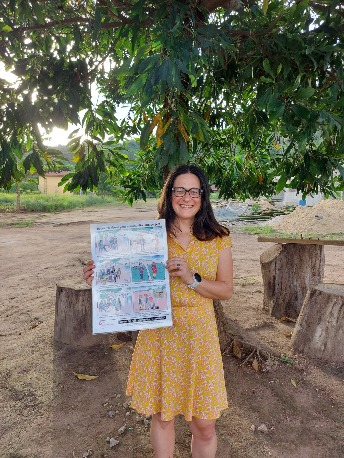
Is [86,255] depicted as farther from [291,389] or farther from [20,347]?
[291,389]

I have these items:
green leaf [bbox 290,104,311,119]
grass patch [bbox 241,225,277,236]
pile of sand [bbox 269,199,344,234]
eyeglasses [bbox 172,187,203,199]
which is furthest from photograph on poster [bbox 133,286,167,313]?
pile of sand [bbox 269,199,344,234]

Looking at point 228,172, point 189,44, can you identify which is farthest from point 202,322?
point 228,172

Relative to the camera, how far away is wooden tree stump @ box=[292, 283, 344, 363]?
3.26m

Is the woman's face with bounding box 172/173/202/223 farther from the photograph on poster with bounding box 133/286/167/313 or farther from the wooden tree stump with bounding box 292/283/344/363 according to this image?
the wooden tree stump with bounding box 292/283/344/363

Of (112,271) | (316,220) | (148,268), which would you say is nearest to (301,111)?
(148,268)

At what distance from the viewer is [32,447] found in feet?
7.63

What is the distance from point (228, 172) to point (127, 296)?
9.30 feet

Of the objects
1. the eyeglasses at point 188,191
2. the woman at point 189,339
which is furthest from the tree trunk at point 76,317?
the eyeglasses at point 188,191

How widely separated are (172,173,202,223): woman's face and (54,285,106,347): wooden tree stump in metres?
1.95

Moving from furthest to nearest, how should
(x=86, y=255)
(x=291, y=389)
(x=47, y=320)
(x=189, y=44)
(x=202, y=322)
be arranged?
(x=86, y=255) → (x=47, y=320) → (x=291, y=389) → (x=202, y=322) → (x=189, y=44)

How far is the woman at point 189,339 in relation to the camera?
1.77 m

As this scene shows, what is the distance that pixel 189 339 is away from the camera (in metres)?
1.78

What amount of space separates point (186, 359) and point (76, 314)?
197cm

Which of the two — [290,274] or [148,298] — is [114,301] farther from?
[290,274]
